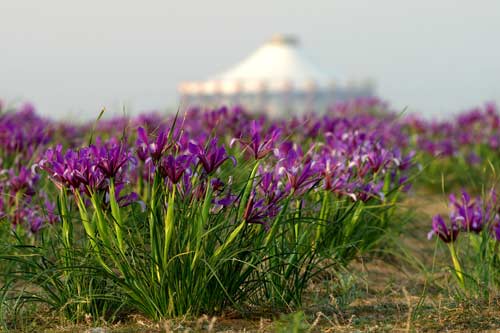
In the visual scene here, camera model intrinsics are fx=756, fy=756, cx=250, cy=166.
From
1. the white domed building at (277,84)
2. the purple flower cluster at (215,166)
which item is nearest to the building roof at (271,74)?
the white domed building at (277,84)

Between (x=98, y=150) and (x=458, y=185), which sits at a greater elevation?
(x=98, y=150)

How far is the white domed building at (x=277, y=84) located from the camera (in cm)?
4394

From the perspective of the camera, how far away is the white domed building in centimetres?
4394

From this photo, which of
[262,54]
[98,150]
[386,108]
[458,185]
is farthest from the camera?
[262,54]

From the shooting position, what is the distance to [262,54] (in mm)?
53688

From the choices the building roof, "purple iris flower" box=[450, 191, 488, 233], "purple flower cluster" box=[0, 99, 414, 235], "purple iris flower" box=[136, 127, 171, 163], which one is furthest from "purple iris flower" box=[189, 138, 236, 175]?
the building roof

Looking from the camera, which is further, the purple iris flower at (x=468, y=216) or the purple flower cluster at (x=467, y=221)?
the purple iris flower at (x=468, y=216)

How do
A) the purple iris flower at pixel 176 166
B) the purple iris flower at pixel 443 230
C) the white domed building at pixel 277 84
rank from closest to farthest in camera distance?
1. the purple iris flower at pixel 176 166
2. the purple iris flower at pixel 443 230
3. the white domed building at pixel 277 84

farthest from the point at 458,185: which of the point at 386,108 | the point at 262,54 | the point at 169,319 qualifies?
the point at 262,54

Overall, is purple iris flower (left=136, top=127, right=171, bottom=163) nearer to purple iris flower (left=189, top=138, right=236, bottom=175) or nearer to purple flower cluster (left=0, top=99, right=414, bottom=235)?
purple flower cluster (left=0, top=99, right=414, bottom=235)

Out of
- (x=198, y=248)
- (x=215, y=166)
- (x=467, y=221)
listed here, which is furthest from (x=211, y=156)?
(x=467, y=221)

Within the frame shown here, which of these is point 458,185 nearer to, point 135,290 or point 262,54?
point 135,290

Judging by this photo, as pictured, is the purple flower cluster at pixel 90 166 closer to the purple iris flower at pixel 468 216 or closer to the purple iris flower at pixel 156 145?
the purple iris flower at pixel 156 145

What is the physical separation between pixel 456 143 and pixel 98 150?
9029 mm
